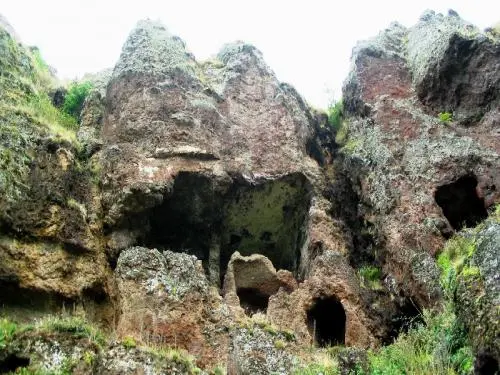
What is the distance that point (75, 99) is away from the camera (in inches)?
870

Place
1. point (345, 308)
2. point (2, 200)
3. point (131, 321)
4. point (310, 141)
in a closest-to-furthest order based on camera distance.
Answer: point (131, 321) < point (2, 200) < point (345, 308) < point (310, 141)

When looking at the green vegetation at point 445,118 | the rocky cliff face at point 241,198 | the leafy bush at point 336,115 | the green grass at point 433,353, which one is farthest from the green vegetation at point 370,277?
the leafy bush at point 336,115

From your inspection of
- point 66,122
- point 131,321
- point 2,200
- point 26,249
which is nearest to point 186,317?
point 131,321

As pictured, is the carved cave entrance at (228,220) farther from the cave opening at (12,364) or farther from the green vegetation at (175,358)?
the cave opening at (12,364)

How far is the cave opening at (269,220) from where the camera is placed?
19.1 m

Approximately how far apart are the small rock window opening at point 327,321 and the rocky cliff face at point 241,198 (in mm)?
57

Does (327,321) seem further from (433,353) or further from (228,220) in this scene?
(433,353)

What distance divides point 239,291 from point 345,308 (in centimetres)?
345

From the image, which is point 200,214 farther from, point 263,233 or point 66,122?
point 66,122

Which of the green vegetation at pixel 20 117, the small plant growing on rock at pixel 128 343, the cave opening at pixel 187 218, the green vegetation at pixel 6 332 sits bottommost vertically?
the small plant growing on rock at pixel 128 343

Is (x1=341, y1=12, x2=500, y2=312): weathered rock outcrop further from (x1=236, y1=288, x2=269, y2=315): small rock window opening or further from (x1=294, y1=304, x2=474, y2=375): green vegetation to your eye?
(x1=236, y1=288, x2=269, y2=315): small rock window opening

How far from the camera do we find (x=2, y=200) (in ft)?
45.6

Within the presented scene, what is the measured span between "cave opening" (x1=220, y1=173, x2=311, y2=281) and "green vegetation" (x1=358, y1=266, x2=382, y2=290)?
2.36 metres

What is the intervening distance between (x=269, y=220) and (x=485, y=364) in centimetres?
1168
